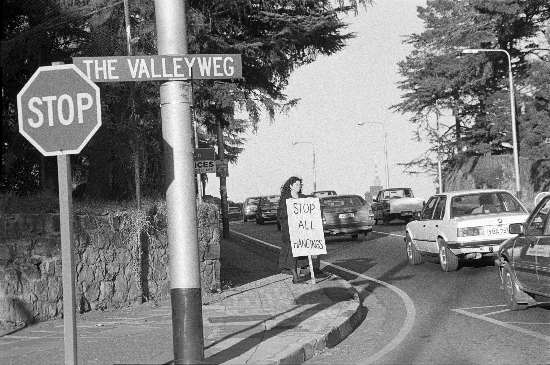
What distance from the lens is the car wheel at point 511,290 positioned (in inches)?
412

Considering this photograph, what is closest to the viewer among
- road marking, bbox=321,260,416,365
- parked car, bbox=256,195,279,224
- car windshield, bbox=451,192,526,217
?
road marking, bbox=321,260,416,365

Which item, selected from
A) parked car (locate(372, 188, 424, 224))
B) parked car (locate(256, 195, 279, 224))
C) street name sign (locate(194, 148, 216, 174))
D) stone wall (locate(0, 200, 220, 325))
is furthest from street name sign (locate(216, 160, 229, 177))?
parked car (locate(256, 195, 279, 224))

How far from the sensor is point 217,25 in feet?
54.2

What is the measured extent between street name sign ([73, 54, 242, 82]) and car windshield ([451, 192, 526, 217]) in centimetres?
985

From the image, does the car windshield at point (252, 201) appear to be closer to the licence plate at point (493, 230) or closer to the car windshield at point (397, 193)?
the car windshield at point (397, 193)

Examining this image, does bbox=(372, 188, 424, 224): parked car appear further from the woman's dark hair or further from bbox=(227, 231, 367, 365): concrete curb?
bbox=(227, 231, 367, 365): concrete curb

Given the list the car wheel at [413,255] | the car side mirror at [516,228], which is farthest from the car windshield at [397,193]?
the car side mirror at [516,228]

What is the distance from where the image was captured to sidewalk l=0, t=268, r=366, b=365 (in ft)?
26.2

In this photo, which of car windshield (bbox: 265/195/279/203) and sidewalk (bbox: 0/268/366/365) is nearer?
sidewalk (bbox: 0/268/366/365)

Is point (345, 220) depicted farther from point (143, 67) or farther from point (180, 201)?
point (143, 67)

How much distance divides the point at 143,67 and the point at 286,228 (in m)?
7.87

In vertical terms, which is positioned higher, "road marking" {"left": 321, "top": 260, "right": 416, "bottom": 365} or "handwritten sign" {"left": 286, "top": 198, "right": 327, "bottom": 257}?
"handwritten sign" {"left": 286, "top": 198, "right": 327, "bottom": 257}

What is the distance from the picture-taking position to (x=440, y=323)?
10.1 m

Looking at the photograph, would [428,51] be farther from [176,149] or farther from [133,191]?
[176,149]
